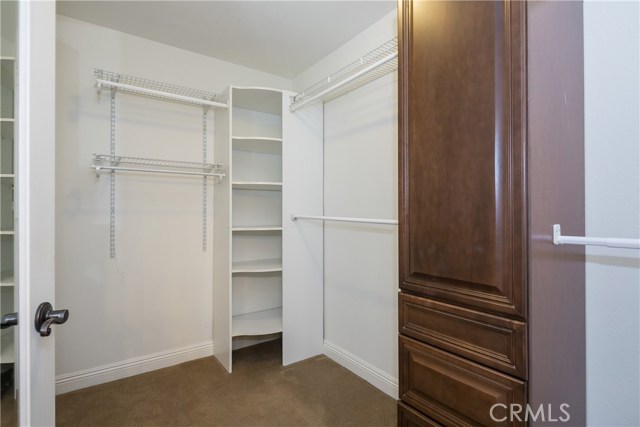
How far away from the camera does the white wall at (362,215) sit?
2105 millimetres

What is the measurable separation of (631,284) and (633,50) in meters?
0.80

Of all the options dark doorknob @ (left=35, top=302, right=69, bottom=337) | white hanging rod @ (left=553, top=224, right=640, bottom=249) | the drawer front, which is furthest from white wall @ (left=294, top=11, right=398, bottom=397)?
dark doorknob @ (left=35, top=302, right=69, bottom=337)

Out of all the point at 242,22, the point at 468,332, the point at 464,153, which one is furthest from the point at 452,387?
the point at 242,22

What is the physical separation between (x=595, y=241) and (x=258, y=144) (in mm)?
2199

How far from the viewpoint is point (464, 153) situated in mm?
991

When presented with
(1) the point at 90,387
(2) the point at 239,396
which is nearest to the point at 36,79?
(2) the point at 239,396

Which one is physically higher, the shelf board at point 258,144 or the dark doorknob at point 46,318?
the shelf board at point 258,144

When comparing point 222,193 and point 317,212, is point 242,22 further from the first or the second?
point 317,212

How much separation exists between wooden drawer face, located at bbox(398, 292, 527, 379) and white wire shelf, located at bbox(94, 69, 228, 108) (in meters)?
1.95

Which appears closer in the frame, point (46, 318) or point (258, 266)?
point (46, 318)

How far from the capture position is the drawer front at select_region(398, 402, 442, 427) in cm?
111

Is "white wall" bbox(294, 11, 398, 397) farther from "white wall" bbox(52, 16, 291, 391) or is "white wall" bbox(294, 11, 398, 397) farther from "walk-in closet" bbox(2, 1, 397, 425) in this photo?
"white wall" bbox(52, 16, 291, 391)
